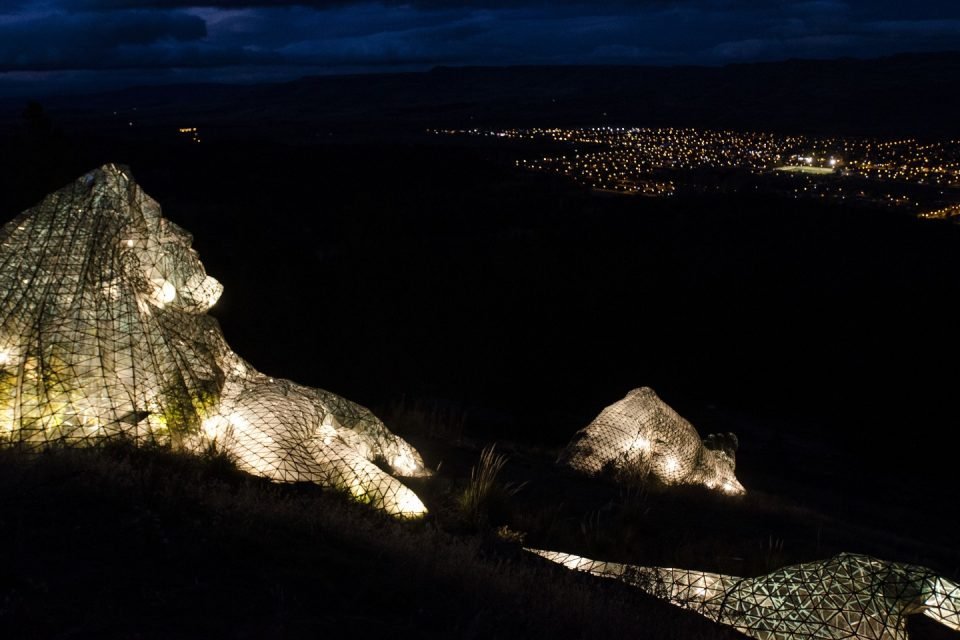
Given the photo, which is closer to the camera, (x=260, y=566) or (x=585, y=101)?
(x=260, y=566)

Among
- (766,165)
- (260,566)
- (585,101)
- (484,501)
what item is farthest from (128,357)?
(585,101)

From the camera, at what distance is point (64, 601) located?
3131 mm

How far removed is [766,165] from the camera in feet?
229

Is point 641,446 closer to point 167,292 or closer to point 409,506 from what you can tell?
point 409,506

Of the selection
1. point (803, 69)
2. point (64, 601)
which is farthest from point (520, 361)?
point (803, 69)

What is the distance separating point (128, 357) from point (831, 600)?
4.49 m

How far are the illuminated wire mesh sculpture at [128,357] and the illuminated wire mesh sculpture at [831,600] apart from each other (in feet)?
6.82

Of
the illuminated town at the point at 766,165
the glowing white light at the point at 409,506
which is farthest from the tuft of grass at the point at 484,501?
the illuminated town at the point at 766,165

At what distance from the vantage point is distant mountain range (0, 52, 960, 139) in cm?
10244

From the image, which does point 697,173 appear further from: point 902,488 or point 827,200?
point 902,488

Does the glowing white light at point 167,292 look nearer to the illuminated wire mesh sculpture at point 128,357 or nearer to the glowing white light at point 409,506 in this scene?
the illuminated wire mesh sculpture at point 128,357

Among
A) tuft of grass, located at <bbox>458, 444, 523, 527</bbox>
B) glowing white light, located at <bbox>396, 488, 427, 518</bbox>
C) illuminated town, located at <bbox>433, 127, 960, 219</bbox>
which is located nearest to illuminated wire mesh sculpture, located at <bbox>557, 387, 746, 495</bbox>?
tuft of grass, located at <bbox>458, 444, 523, 527</bbox>

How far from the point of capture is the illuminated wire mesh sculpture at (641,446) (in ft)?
29.9

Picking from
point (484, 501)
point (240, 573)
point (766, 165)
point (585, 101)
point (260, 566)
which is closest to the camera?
point (240, 573)
